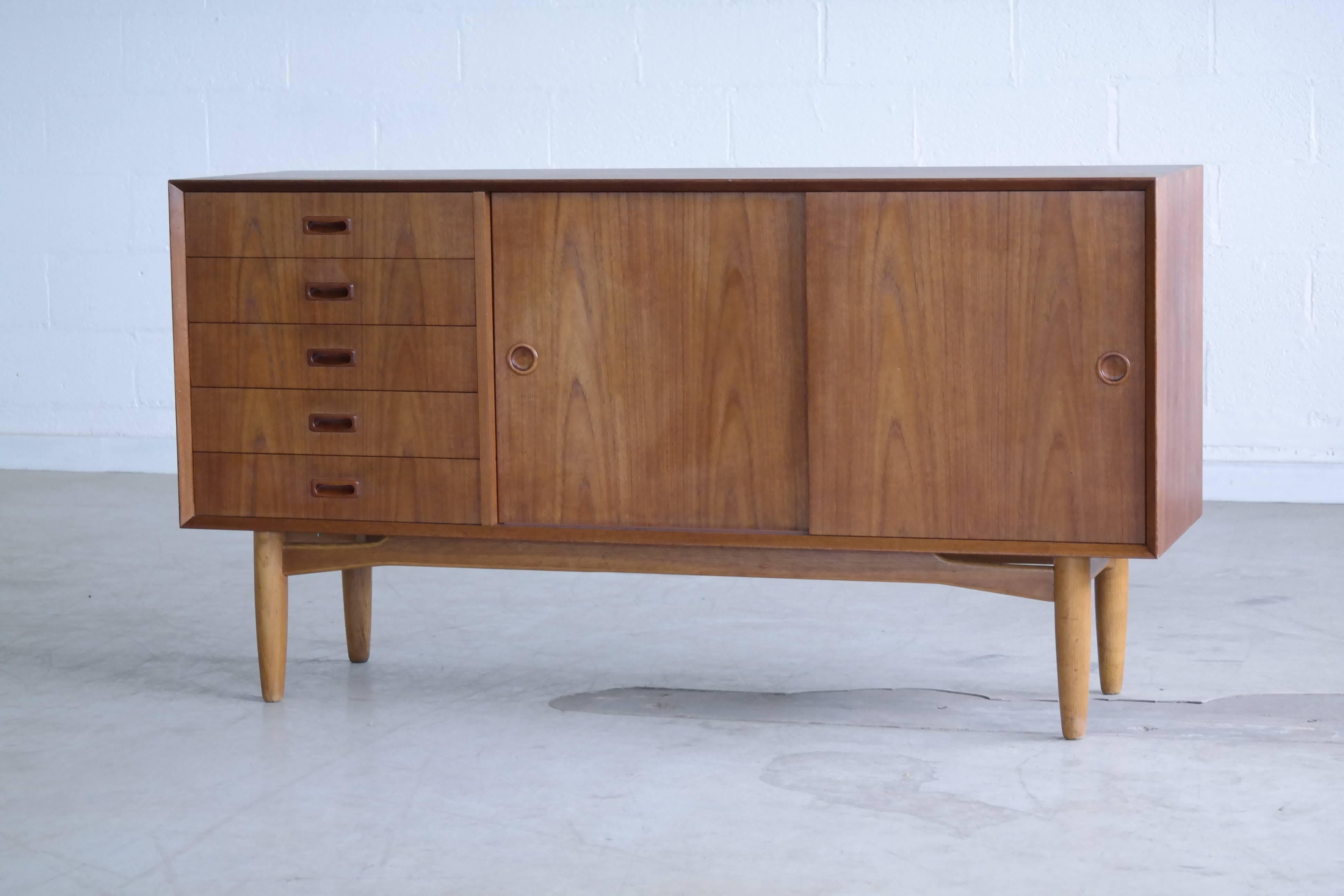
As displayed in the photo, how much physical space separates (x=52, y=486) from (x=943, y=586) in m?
2.49

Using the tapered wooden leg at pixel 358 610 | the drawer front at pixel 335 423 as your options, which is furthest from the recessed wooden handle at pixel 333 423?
the tapered wooden leg at pixel 358 610

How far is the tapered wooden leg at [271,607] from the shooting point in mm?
2373

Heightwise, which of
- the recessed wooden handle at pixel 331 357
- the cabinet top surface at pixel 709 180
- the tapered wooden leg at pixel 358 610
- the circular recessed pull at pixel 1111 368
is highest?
the cabinet top surface at pixel 709 180

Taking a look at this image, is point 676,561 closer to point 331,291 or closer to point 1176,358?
point 331,291

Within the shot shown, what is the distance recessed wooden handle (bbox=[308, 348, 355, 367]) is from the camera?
7.39 ft

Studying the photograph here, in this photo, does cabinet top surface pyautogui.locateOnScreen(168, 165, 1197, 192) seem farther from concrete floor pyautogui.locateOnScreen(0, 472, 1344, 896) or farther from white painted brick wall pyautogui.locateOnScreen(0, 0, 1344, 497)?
white painted brick wall pyautogui.locateOnScreen(0, 0, 1344, 497)

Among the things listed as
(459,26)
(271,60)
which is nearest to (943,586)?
(459,26)

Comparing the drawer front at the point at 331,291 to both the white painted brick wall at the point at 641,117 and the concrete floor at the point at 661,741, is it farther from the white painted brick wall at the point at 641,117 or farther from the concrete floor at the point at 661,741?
the white painted brick wall at the point at 641,117

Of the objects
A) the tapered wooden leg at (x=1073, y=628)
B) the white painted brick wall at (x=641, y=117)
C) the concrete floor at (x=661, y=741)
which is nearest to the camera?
the concrete floor at (x=661, y=741)

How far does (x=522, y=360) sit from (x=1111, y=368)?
778 mm

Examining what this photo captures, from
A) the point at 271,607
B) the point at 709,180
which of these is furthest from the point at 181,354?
the point at 709,180

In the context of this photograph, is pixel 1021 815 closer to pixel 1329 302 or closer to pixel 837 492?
pixel 837 492

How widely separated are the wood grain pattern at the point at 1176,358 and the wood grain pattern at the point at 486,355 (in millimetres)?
864

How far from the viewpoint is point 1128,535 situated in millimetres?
2043
